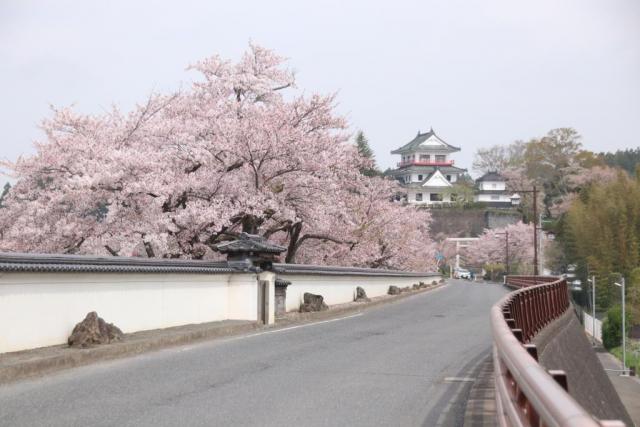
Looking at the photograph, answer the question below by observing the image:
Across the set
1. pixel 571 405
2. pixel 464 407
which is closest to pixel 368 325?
pixel 464 407

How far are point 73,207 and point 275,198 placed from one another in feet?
21.7

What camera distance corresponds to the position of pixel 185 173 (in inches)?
958

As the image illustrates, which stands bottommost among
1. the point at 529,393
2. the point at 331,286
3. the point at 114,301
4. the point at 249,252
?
the point at 331,286

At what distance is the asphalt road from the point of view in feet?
22.9

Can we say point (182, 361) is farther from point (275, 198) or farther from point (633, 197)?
point (633, 197)

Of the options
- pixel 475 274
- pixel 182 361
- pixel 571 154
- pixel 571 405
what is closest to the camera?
pixel 571 405

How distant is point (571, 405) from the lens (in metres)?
2.35

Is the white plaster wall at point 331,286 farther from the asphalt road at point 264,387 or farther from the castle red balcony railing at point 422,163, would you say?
the castle red balcony railing at point 422,163

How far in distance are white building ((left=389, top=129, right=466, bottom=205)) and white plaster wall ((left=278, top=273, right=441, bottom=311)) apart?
87.8 m

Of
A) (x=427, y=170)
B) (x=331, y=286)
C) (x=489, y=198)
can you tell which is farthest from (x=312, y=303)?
(x=427, y=170)

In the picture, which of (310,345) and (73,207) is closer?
(310,345)

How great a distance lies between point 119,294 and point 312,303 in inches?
384

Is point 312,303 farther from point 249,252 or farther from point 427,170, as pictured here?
point 427,170

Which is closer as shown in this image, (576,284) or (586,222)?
(586,222)
